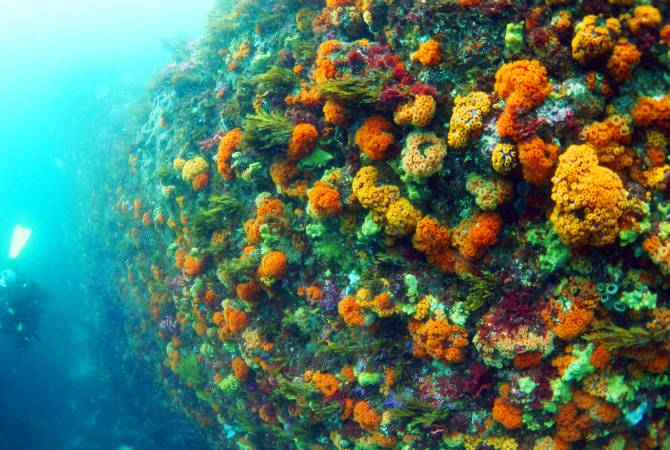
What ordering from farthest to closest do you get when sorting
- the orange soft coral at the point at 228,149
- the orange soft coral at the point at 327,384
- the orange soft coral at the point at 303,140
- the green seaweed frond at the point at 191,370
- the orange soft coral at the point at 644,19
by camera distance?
the green seaweed frond at the point at 191,370 < the orange soft coral at the point at 228,149 < the orange soft coral at the point at 327,384 < the orange soft coral at the point at 303,140 < the orange soft coral at the point at 644,19

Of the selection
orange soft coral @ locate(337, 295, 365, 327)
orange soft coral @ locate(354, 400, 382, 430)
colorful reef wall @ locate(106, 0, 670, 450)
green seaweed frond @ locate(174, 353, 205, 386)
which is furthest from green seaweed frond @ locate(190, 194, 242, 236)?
orange soft coral @ locate(354, 400, 382, 430)

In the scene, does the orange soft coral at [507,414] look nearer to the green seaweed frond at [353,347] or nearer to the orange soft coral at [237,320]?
the green seaweed frond at [353,347]

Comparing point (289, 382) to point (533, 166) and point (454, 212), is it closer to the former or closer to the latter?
point (454, 212)

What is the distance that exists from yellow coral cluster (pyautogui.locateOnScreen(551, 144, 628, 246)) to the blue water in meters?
14.2

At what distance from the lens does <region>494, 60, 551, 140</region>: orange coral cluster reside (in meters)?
4.00

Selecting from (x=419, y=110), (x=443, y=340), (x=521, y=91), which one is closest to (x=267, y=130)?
(x=419, y=110)

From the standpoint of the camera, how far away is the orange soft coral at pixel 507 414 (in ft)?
16.1

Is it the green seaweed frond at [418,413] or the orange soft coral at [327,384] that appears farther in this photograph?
the orange soft coral at [327,384]

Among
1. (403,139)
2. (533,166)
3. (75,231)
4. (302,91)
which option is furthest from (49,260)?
(533,166)

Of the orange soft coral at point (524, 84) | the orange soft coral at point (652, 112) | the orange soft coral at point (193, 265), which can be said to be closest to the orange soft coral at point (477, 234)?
the orange soft coral at point (524, 84)

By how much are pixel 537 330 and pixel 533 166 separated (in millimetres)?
2007

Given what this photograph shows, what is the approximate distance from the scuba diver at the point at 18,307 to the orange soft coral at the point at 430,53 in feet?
74.0

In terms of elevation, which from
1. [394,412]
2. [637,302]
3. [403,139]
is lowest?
[637,302]

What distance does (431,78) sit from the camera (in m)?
4.92
